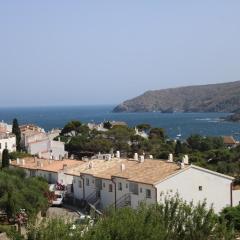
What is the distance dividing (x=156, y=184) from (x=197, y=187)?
3.37 metres

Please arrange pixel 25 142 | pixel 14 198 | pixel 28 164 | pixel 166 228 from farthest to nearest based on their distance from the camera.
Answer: pixel 25 142, pixel 28 164, pixel 14 198, pixel 166 228

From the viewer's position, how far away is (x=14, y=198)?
41.0 meters

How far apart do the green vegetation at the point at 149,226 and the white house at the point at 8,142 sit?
4986 centimetres

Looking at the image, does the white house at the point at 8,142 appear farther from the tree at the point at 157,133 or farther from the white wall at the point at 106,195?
the white wall at the point at 106,195

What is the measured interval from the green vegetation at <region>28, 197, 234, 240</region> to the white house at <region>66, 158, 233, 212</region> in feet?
42.5

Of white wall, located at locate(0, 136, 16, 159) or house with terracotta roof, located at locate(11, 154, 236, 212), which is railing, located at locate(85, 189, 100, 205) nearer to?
house with terracotta roof, located at locate(11, 154, 236, 212)

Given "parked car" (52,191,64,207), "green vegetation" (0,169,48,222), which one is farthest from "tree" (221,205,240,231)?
"parked car" (52,191,64,207)

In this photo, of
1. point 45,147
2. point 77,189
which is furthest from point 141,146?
point 77,189

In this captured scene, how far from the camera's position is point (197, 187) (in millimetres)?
43250

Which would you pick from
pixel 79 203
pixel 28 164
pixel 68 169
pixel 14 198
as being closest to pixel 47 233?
pixel 14 198

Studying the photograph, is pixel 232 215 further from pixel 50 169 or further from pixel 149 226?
pixel 50 169

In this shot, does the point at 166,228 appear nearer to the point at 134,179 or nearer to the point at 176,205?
the point at 176,205

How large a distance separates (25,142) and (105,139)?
33.8 feet

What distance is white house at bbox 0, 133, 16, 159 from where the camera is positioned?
249ft
